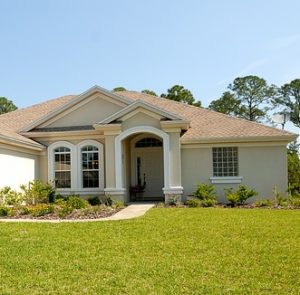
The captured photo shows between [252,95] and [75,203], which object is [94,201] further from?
[252,95]

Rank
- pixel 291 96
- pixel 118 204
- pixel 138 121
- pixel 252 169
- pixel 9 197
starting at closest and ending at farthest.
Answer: pixel 9 197 < pixel 118 204 < pixel 138 121 < pixel 252 169 < pixel 291 96

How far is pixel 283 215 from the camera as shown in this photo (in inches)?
540

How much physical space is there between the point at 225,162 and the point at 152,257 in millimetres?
12671

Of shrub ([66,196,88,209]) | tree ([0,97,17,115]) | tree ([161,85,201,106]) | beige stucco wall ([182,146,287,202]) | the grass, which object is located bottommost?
the grass

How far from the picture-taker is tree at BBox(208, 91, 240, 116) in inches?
1962

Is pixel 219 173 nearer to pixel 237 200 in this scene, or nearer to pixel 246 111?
pixel 237 200

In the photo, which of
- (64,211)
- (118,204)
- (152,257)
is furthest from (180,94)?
(152,257)

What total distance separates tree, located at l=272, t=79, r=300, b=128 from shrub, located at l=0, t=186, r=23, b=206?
126 feet

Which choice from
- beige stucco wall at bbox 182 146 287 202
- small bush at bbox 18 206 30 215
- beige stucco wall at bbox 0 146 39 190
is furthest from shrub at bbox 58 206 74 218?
beige stucco wall at bbox 182 146 287 202

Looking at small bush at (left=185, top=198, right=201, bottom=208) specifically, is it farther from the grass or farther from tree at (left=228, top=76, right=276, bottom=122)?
tree at (left=228, top=76, right=276, bottom=122)

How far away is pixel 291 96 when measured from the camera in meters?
48.4

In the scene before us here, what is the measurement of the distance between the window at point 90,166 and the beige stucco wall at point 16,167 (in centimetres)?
253

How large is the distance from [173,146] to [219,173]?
10.1 ft

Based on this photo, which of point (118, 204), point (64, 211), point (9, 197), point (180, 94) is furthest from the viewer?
point (180, 94)
